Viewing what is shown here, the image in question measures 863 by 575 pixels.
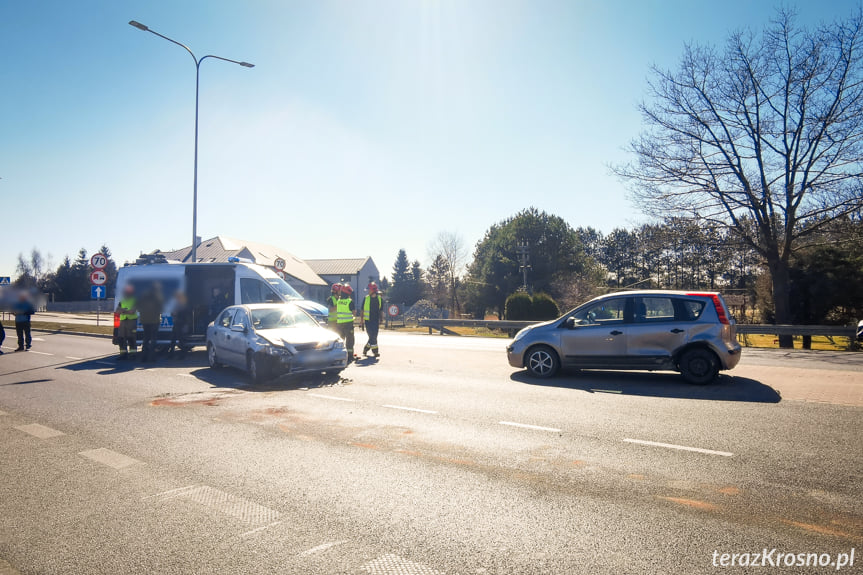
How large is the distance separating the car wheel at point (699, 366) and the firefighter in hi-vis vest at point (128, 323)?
559 inches

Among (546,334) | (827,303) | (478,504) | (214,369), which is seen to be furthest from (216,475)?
(827,303)

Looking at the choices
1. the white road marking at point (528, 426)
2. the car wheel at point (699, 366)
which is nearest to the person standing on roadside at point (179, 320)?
the white road marking at point (528, 426)

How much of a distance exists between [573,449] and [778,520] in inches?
82.9

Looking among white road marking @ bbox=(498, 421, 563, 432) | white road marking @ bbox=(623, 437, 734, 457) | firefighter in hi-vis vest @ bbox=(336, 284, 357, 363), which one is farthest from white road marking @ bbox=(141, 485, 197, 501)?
firefighter in hi-vis vest @ bbox=(336, 284, 357, 363)

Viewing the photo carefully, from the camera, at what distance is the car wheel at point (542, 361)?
10539 mm

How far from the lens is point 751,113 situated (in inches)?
928

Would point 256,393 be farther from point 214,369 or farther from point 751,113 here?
point 751,113

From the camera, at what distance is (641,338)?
984 centimetres

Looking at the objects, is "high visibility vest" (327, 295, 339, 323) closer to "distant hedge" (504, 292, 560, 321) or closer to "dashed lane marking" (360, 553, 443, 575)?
"dashed lane marking" (360, 553, 443, 575)

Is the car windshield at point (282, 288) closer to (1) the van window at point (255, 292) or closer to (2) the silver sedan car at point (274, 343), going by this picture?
(1) the van window at point (255, 292)

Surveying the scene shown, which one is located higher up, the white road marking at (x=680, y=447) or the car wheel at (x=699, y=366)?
the car wheel at (x=699, y=366)

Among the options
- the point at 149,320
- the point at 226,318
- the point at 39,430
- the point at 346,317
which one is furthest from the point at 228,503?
the point at 149,320

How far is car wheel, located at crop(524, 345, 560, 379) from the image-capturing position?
10.5 metres

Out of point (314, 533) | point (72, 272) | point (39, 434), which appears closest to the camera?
point (314, 533)
